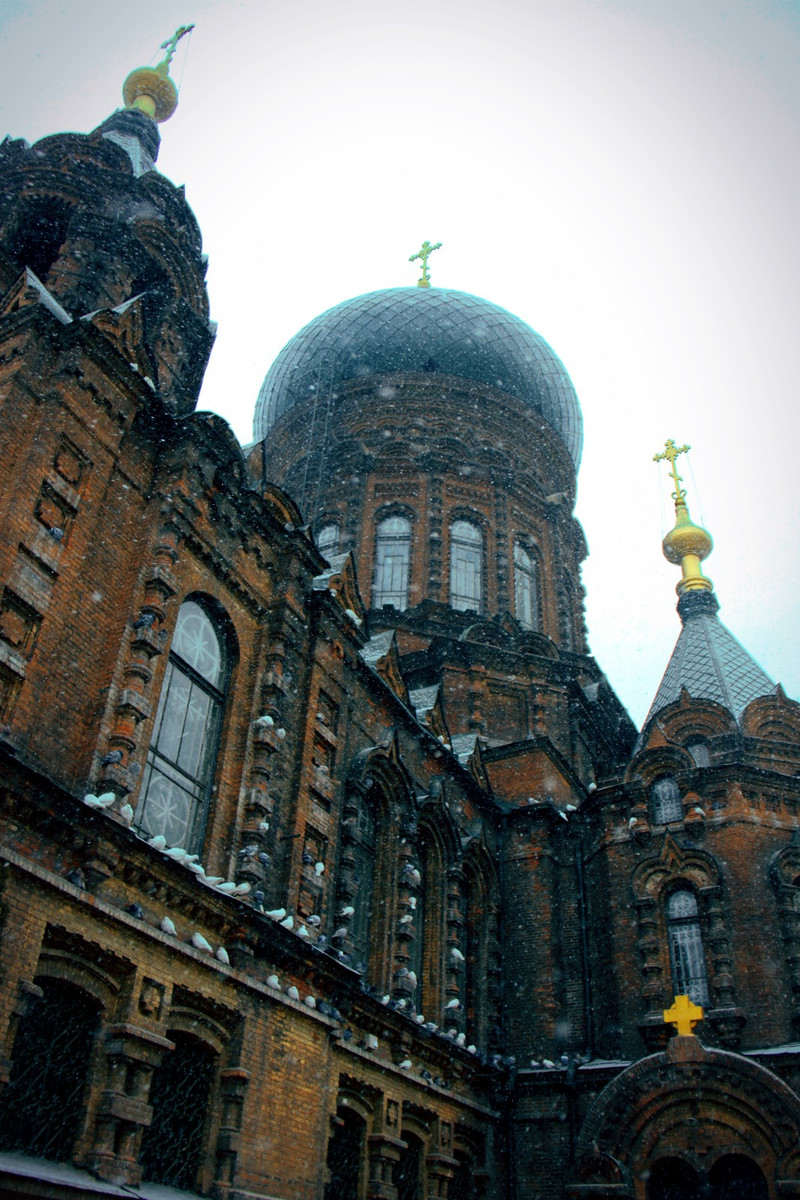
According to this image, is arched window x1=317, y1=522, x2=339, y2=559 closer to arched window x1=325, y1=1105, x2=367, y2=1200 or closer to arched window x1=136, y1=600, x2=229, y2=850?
arched window x1=136, y1=600, x2=229, y2=850

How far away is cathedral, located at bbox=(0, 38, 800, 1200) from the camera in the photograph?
817 cm

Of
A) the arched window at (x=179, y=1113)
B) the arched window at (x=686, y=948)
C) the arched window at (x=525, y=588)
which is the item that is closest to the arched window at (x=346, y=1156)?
the arched window at (x=179, y=1113)

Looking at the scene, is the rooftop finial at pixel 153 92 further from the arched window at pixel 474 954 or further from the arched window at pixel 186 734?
the arched window at pixel 474 954

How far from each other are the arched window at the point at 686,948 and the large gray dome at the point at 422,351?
1302 cm

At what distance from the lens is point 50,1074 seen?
24.8 feet

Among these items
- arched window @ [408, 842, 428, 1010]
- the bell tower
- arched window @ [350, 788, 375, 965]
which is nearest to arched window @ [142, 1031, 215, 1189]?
arched window @ [350, 788, 375, 965]

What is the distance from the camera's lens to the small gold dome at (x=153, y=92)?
58.5 ft

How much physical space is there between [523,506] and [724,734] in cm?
723

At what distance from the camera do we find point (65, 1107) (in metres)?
7.54

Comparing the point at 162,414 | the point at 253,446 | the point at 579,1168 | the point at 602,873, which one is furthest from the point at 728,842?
the point at 162,414

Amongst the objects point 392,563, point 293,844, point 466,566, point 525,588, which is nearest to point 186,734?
point 293,844

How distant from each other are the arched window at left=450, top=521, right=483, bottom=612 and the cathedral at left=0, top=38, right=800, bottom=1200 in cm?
73

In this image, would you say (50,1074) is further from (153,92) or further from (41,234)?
(153,92)

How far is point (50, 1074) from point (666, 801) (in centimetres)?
1050
